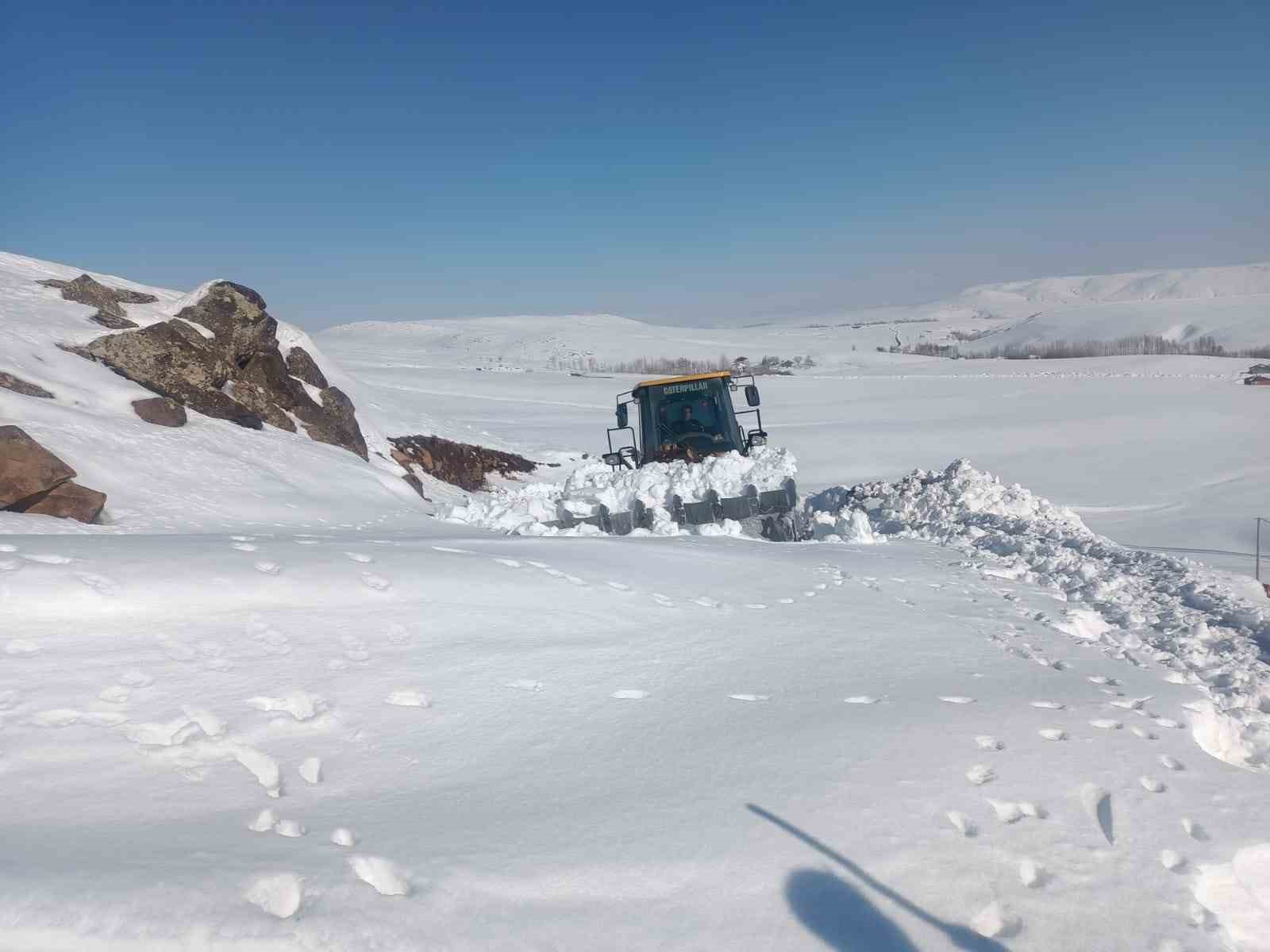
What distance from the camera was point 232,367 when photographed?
14844mm

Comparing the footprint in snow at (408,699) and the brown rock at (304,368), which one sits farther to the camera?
the brown rock at (304,368)

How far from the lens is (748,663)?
5.11 m

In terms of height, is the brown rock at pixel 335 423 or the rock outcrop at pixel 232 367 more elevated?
the rock outcrop at pixel 232 367

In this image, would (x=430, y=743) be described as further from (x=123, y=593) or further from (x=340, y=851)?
(x=123, y=593)

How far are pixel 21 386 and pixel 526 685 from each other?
940 cm

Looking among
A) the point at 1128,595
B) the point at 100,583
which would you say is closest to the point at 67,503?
the point at 100,583

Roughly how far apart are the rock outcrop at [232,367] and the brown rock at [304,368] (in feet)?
0.06

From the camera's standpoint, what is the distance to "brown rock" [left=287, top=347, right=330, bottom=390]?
17.2 meters

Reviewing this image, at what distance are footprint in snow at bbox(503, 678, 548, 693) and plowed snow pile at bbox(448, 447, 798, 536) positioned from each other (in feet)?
20.7

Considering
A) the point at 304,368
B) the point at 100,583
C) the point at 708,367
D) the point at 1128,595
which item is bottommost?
the point at 1128,595

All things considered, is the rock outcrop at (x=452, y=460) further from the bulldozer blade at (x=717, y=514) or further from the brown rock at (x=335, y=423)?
the bulldozer blade at (x=717, y=514)

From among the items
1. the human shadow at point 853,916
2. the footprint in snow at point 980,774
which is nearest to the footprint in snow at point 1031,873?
the human shadow at point 853,916

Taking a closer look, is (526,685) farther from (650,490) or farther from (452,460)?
(452,460)

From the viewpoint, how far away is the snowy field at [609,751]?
8.81 feet
